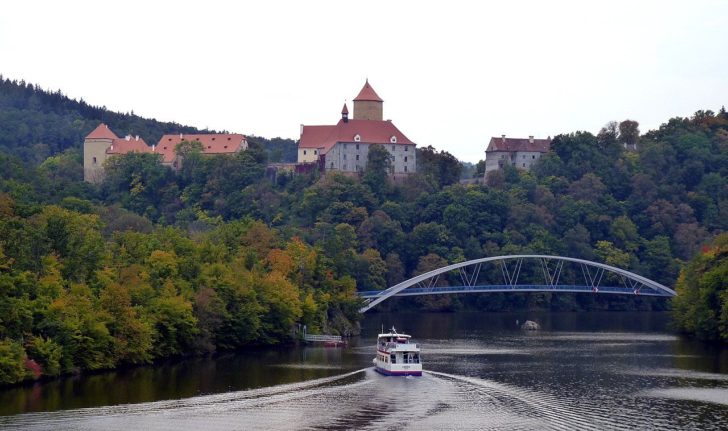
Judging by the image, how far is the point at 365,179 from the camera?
132 metres

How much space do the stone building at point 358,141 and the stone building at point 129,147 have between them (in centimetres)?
787

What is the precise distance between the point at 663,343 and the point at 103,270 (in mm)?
33798

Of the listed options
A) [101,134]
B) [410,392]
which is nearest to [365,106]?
[101,134]

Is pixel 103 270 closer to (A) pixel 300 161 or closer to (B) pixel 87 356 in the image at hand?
(B) pixel 87 356

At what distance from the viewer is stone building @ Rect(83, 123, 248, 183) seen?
144125mm

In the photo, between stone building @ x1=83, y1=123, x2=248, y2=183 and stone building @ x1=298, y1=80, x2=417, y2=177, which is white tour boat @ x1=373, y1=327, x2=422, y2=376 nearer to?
stone building @ x1=298, y1=80, x2=417, y2=177

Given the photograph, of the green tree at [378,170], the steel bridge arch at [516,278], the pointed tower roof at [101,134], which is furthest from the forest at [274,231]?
the pointed tower roof at [101,134]

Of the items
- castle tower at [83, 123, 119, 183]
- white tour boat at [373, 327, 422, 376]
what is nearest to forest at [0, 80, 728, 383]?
castle tower at [83, 123, 119, 183]

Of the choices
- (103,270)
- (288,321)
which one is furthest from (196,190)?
(103,270)

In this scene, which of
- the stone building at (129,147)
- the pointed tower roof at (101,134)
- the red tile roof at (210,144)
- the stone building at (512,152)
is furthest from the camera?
the stone building at (512,152)

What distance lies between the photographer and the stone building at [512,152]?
155 meters

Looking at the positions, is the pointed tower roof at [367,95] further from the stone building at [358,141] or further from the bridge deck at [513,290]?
the bridge deck at [513,290]

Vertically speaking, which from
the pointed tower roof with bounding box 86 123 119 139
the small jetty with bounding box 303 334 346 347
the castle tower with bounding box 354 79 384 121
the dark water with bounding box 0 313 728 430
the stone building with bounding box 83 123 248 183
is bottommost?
the dark water with bounding box 0 313 728 430

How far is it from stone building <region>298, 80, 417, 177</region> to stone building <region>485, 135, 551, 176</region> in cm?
1525
